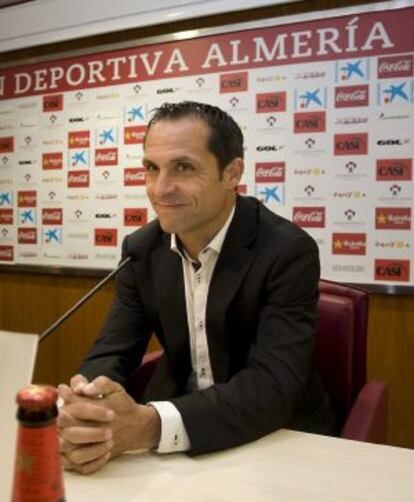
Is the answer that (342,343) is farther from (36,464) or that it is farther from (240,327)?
(36,464)

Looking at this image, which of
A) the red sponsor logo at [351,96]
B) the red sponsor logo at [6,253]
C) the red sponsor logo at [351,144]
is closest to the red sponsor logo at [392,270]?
the red sponsor logo at [351,144]

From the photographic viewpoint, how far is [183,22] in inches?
103

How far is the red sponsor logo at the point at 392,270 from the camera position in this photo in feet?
7.19

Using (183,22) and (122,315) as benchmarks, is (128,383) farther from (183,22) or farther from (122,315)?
(183,22)

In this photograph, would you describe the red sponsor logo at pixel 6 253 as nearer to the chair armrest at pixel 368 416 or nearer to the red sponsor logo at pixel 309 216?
the red sponsor logo at pixel 309 216

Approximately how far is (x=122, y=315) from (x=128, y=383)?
191mm

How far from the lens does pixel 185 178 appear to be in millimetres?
1305

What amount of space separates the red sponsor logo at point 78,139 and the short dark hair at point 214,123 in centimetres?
169

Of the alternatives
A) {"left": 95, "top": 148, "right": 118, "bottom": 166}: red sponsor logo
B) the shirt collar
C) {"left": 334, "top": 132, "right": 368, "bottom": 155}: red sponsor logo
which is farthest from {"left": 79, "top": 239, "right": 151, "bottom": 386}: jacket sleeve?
{"left": 95, "top": 148, "right": 118, "bottom": 166}: red sponsor logo

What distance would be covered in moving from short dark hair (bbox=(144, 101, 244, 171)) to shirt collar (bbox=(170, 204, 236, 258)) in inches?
5.8

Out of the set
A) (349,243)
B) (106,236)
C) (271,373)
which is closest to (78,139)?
(106,236)

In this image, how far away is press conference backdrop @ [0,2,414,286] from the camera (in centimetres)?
220

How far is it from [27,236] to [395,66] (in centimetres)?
229

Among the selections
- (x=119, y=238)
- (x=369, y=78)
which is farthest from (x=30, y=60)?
(x=369, y=78)
